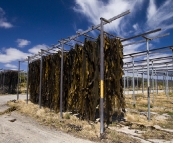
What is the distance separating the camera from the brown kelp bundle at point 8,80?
64.2 ft

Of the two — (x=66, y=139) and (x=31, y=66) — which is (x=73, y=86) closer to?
(x=66, y=139)

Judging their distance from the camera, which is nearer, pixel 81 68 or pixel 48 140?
pixel 48 140

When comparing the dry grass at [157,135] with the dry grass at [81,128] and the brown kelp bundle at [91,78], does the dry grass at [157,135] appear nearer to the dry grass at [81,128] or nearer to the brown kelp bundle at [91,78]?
the dry grass at [81,128]

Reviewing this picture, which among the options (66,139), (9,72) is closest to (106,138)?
(66,139)

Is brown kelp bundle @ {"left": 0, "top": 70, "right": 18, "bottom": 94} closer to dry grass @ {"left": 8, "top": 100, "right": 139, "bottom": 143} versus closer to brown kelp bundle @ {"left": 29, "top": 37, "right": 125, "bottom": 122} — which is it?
dry grass @ {"left": 8, "top": 100, "right": 139, "bottom": 143}

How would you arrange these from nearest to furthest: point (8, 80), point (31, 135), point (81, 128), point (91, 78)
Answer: point (31, 135), point (81, 128), point (91, 78), point (8, 80)

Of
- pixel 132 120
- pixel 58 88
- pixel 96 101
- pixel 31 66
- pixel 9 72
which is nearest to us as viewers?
pixel 96 101

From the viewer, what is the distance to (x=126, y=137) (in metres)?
4.50

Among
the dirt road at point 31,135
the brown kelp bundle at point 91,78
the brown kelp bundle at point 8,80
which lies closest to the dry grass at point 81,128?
the dirt road at point 31,135

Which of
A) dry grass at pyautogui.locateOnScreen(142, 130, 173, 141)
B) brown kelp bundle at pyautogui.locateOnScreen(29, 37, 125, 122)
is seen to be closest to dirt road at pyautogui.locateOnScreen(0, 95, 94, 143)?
brown kelp bundle at pyautogui.locateOnScreen(29, 37, 125, 122)

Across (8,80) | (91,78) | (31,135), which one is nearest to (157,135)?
(91,78)

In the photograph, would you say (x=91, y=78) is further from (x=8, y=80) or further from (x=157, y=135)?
(x=8, y=80)

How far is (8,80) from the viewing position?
1970cm

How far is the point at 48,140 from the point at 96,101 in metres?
2.30
